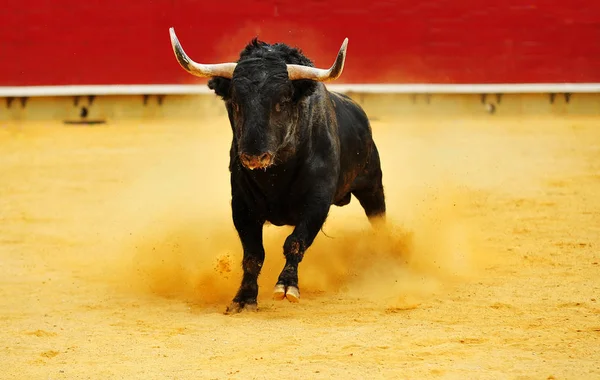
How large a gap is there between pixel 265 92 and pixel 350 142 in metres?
1.05

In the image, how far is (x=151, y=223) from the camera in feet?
21.1

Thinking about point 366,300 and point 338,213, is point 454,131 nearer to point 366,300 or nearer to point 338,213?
point 338,213

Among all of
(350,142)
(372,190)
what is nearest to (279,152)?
(350,142)

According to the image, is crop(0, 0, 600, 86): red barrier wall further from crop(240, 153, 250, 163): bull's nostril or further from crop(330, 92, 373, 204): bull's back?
crop(240, 153, 250, 163): bull's nostril

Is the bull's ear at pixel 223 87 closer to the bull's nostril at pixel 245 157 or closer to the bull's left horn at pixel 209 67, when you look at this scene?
the bull's left horn at pixel 209 67

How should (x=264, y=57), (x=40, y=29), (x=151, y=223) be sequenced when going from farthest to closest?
(x=40, y=29), (x=151, y=223), (x=264, y=57)

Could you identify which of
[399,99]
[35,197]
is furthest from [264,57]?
[399,99]

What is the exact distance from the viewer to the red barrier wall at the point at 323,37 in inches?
431

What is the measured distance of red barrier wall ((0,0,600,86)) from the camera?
10.9 meters

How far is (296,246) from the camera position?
429cm

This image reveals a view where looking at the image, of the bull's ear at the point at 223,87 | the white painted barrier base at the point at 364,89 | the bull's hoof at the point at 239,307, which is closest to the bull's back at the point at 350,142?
the bull's ear at the point at 223,87

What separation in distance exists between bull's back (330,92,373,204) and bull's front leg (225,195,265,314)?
604 mm

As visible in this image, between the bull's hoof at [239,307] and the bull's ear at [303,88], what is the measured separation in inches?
34.9

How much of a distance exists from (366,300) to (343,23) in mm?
7138
